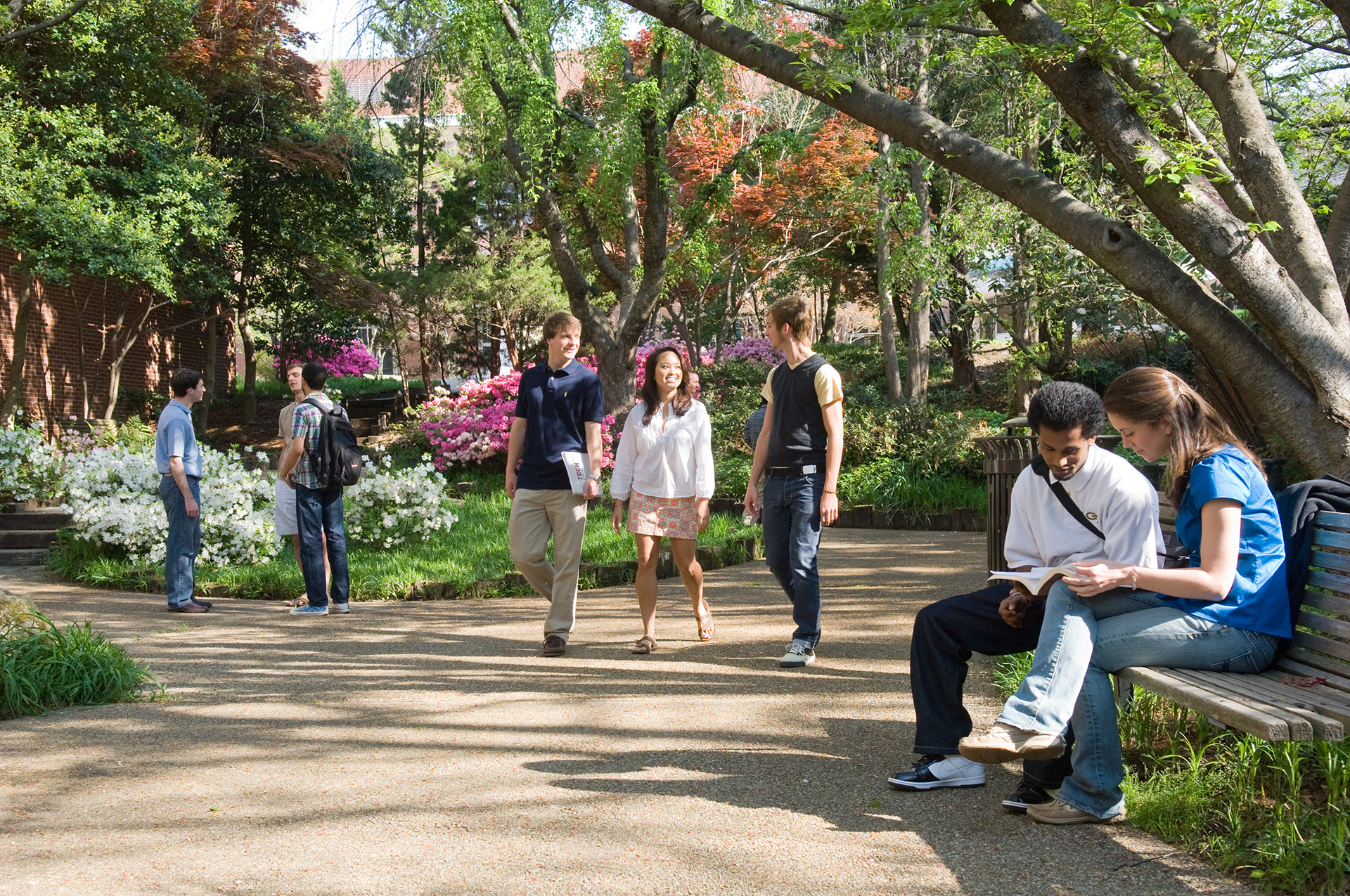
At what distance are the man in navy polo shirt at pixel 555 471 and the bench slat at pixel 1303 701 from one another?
11.6 feet

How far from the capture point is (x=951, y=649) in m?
3.61

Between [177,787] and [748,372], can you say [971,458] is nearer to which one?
[748,372]

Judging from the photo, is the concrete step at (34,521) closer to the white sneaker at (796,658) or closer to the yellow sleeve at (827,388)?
the white sneaker at (796,658)

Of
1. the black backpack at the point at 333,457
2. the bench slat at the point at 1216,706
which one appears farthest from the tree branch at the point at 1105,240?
the black backpack at the point at 333,457

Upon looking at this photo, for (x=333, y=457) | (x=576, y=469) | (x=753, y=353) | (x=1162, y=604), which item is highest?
(x=753, y=353)

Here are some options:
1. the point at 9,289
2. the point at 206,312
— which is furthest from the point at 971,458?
the point at 9,289

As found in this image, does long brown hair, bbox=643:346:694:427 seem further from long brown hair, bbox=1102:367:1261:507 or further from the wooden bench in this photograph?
the wooden bench

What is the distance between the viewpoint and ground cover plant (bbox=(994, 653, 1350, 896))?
2752mm

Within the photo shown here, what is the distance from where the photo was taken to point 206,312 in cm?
2108

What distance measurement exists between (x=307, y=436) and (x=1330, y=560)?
6.30 m

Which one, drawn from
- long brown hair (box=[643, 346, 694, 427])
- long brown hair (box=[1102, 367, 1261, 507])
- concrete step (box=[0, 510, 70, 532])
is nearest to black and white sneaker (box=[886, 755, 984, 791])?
long brown hair (box=[1102, 367, 1261, 507])

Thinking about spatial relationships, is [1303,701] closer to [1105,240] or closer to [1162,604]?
[1162,604]

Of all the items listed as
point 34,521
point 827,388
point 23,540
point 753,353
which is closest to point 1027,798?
point 827,388

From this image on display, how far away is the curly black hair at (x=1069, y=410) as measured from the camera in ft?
10.9
